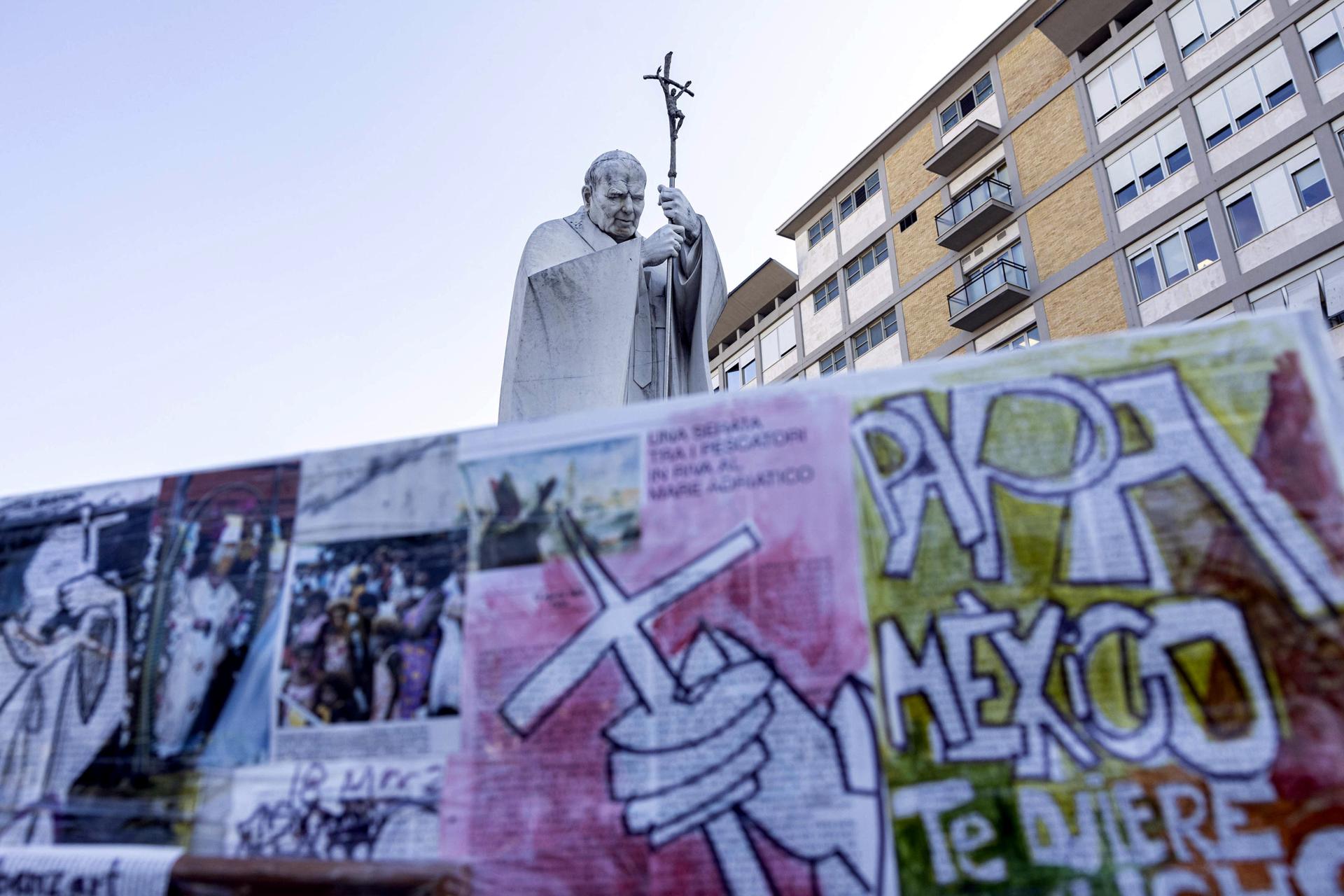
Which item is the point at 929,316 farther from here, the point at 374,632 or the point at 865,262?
the point at 374,632

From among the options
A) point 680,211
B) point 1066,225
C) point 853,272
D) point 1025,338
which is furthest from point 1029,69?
point 680,211

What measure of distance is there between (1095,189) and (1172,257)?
383 centimetres

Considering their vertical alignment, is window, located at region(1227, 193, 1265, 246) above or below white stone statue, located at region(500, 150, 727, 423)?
above

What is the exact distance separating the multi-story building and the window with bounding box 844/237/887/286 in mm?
64

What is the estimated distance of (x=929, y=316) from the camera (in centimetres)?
3619

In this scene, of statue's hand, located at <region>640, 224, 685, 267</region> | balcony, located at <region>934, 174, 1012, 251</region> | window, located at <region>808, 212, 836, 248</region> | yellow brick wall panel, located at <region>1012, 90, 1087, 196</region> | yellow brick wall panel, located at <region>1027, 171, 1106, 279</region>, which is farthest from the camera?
window, located at <region>808, 212, 836, 248</region>

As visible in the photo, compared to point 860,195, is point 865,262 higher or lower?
lower

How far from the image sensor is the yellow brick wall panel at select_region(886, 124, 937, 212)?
3797 cm

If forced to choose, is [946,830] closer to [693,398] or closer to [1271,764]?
[1271,764]

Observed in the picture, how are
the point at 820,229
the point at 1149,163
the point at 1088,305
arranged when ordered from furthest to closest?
1. the point at 820,229
2. the point at 1088,305
3. the point at 1149,163

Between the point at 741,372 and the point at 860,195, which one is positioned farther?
the point at 741,372

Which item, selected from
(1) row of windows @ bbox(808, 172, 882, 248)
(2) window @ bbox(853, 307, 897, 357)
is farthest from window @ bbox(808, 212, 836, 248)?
(2) window @ bbox(853, 307, 897, 357)

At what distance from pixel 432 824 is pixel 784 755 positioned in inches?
42.4

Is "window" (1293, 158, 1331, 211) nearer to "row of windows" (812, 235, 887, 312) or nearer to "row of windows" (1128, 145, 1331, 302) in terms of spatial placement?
"row of windows" (1128, 145, 1331, 302)
